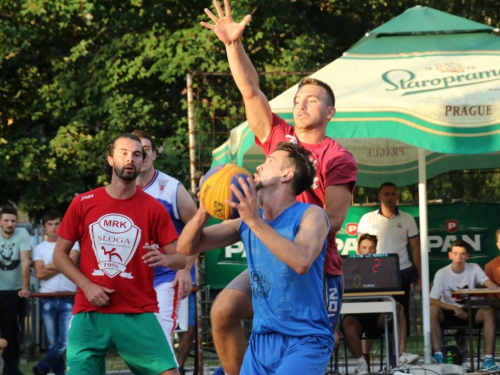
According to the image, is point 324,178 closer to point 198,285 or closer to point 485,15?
point 198,285

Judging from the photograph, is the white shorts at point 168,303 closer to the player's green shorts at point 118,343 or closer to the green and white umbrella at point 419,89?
the player's green shorts at point 118,343

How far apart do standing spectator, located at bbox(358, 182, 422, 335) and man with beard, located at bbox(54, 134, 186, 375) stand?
573 cm

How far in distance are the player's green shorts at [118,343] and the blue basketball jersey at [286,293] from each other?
1657 millimetres

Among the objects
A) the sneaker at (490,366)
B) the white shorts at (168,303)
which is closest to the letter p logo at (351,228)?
the sneaker at (490,366)

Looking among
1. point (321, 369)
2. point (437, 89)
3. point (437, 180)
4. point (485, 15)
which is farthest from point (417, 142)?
point (485, 15)

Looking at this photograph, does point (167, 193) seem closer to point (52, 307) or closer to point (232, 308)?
point (232, 308)

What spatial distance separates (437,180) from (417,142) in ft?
28.2

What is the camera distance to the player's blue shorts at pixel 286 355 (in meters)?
5.07

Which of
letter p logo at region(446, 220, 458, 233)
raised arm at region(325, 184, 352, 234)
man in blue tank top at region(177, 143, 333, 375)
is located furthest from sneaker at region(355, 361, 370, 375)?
man in blue tank top at region(177, 143, 333, 375)

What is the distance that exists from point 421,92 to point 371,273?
199 cm

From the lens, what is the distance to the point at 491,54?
11172 millimetres

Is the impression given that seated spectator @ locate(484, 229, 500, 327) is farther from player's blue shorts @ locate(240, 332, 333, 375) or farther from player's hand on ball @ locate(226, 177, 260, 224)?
player's hand on ball @ locate(226, 177, 260, 224)

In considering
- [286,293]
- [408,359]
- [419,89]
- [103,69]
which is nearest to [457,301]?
[408,359]

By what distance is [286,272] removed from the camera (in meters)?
5.21
